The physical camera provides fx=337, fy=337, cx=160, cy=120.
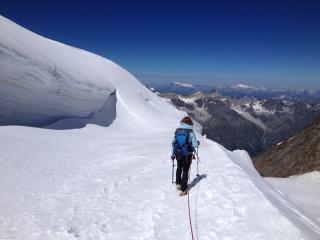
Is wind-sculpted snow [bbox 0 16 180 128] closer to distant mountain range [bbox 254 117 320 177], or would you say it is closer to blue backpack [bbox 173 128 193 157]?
distant mountain range [bbox 254 117 320 177]

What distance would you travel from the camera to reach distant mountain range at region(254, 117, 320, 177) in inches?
1072

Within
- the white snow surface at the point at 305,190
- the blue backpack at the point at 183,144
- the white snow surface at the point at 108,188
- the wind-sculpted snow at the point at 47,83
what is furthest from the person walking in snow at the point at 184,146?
the wind-sculpted snow at the point at 47,83

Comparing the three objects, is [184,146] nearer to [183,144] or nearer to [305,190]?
[183,144]

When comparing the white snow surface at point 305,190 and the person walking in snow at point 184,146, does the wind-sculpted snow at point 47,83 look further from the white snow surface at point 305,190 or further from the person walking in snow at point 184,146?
the white snow surface at point 305,190

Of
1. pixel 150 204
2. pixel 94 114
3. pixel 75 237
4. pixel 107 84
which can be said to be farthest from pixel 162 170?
pixel 107 84

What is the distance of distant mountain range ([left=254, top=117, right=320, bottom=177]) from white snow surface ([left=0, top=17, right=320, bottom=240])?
37.5 ft

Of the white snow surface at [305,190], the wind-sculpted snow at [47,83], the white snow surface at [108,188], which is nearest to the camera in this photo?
the white snow surface at [108,188]

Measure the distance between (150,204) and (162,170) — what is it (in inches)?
160

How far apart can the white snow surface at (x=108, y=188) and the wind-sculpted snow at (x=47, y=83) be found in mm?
132

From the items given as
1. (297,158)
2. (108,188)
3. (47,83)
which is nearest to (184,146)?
(108,188)

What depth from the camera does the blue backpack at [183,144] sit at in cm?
1144

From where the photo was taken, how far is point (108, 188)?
12406 millimetres

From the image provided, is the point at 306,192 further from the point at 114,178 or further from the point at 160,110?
the point at 160,110

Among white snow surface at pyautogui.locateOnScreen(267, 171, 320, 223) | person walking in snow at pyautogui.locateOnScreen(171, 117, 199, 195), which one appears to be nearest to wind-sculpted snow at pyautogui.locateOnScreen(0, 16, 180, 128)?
person walking in snow at pyautogui.locateOnScreen(171, 117, 199, 195)
